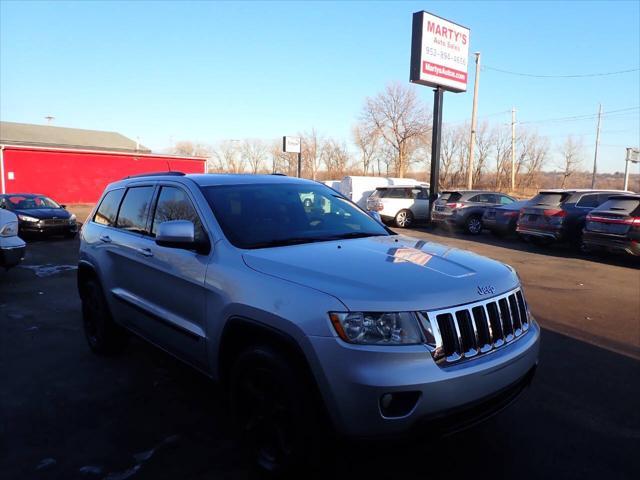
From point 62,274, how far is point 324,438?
8532mm

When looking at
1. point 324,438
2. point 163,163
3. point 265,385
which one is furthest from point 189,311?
point 163,163

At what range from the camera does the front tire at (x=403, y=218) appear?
20.4m

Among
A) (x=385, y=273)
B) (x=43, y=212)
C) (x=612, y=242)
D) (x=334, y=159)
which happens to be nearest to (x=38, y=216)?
(x=43, y=212)

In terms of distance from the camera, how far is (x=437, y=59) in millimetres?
19906

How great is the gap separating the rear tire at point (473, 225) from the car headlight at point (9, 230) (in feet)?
46.0

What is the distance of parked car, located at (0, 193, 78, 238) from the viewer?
45.6 ft

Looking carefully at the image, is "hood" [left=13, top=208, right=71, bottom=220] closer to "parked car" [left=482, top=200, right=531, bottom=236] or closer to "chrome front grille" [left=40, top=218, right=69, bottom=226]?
"chrome front grille" [left=40, top=218, right=69, bottom=226]

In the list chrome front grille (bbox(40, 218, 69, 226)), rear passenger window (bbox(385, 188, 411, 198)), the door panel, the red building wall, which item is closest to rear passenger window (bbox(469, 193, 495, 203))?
rear passenger window (bbox(385, 188, 411, 198))

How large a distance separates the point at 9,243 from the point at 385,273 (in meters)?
7.26

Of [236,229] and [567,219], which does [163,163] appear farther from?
[236,229]

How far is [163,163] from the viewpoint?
115ft

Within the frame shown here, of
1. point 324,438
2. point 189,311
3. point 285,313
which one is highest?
point 285,313

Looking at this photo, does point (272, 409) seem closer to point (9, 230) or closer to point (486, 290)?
point (486, 290)

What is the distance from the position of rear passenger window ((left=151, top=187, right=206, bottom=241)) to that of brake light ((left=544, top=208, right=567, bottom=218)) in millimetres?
11336
